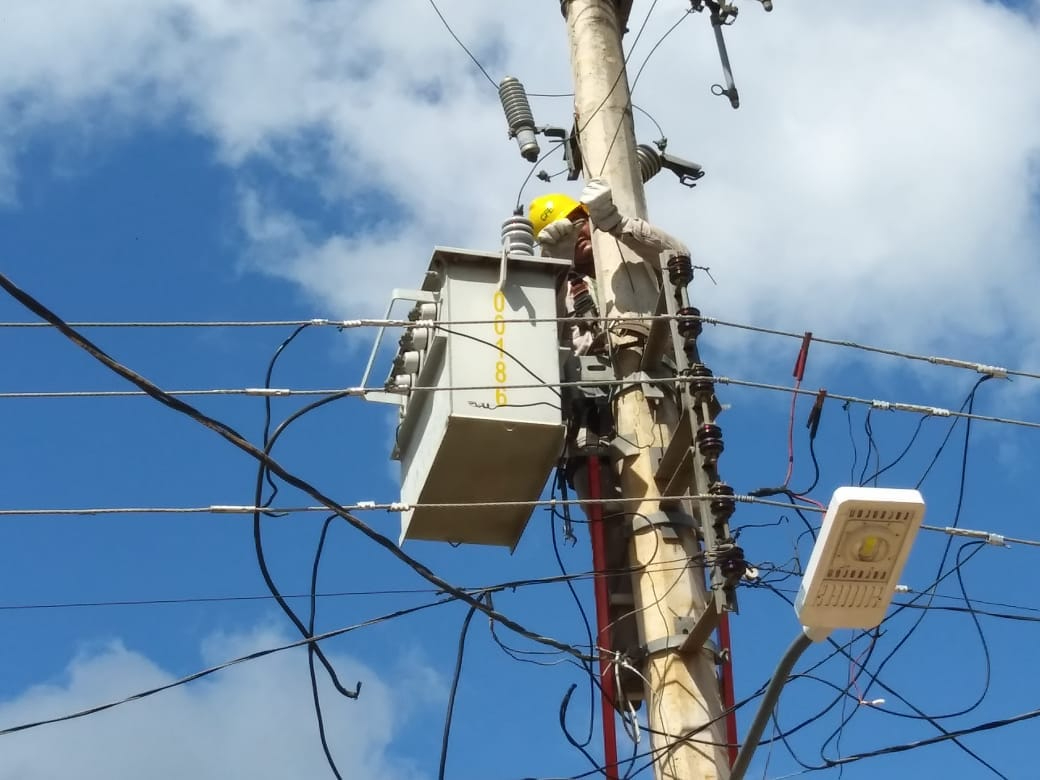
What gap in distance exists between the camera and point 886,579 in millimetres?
4375

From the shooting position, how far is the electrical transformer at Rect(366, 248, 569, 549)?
7258 millimetres

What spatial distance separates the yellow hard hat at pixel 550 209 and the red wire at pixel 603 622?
2.49 meters

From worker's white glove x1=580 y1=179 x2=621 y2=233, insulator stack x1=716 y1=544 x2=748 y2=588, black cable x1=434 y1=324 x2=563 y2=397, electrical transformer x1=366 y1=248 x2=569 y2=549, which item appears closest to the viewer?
insulator stack x1=716 y1=544 x2=748 y2=588

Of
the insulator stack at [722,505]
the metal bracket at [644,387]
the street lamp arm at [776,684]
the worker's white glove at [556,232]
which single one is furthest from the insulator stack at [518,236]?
the street lamp arm at [776,684]

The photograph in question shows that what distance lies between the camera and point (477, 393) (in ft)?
23.7

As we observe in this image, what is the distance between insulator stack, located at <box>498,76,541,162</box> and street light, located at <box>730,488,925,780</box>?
19.1ft

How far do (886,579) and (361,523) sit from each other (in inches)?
104

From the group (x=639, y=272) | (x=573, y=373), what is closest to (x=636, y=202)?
(x=639, y=272)

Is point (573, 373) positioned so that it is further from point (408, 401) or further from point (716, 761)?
point (716, 761)

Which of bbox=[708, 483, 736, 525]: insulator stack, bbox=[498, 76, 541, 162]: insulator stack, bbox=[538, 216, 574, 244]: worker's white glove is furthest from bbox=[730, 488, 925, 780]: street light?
bbox=[498, 76, 541, 162]: insulator stack

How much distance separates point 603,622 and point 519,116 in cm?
402

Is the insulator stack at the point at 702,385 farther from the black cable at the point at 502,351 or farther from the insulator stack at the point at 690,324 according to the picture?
the black cable at the point at 502,351

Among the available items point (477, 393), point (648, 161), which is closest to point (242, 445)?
point (477, 393)

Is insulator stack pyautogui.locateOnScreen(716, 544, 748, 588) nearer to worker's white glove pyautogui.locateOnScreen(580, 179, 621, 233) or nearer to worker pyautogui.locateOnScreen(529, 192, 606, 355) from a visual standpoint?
worker pyautogui.locateOnScreen(529, 192, 606, 355)
